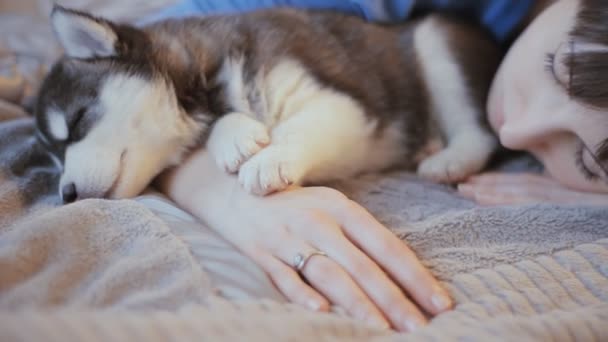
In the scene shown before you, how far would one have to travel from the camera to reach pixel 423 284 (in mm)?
925

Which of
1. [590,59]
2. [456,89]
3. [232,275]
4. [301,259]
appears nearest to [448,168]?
[456,89]

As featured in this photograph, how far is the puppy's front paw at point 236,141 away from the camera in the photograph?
1288 mm

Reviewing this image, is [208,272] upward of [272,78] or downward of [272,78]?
downward

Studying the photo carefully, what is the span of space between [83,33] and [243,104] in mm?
450

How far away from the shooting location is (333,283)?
0.93 m

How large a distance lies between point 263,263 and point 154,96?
62cm

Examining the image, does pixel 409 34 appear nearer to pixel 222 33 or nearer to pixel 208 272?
pixel 222 33

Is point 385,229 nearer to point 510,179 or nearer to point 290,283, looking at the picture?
point 290,283

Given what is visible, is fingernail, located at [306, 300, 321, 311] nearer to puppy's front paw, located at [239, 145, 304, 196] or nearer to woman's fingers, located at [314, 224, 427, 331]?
woman's fingers, located at [314, 224, 427, 331]

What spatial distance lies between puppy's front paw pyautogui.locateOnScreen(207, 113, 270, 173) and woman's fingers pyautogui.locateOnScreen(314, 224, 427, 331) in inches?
13.9

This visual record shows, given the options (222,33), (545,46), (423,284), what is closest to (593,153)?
(545,46)

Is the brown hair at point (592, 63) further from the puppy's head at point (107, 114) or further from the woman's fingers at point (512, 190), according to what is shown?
the puppy's head at point (107, 114)

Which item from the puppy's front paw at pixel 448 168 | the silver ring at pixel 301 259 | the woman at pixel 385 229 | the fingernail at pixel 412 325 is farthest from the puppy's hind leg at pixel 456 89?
the fingernail at pixel 412 325

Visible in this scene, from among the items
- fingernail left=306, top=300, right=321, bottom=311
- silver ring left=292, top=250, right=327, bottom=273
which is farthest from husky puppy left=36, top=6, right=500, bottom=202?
fingernail left=306, top=300, right=321, bottom=311
